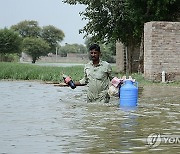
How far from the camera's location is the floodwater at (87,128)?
18.9ft

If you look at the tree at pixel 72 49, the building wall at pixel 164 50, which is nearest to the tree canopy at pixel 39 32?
the tree at pixel 72 49

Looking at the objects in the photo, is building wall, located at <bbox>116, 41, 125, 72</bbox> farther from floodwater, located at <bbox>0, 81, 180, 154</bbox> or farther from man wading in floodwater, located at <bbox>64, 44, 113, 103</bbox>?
man wading in floodwater, located at <bbox>64, 44, 113, 103</bbox>

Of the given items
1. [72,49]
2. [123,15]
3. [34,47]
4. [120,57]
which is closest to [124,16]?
[123,15]

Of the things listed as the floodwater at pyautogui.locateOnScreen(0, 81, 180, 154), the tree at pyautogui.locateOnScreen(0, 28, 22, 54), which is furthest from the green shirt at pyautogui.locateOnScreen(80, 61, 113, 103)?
the tree at pyautogui.locateOnScreen(0, 28, 22, 54)

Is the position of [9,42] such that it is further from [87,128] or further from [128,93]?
[87,128]

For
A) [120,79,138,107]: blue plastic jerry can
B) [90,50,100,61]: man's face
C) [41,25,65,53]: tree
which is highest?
[41,25,65,53]: tree

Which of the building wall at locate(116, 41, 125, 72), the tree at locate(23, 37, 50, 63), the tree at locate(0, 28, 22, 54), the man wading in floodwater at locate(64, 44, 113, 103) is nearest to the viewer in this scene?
the man wading in floodwater at locate(64, 44, 113, 103)

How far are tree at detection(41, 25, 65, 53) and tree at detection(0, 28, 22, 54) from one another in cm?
3474

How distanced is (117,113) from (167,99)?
407 cm

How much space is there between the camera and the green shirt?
33.1 ft

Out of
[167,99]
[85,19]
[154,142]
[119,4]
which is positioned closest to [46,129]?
[154,142]

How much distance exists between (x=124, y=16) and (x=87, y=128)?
22102 mm

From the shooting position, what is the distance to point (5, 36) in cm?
7300

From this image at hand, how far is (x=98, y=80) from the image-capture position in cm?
1021
